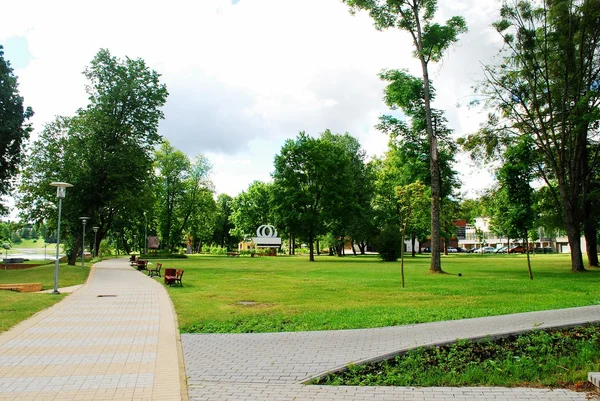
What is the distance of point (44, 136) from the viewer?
41594 millimetres

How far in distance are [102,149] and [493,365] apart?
38757 millimetres

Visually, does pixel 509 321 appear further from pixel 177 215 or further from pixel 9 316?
pixel 177 215

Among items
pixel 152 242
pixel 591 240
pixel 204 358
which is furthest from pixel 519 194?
pixel 152 242

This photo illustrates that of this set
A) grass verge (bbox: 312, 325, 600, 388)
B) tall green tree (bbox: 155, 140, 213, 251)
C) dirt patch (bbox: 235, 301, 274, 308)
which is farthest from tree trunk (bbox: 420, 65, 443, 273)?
tall green tree (bbox: 155, 140, 213, 251)

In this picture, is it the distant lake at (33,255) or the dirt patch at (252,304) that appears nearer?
the dirt patch at (252,304)

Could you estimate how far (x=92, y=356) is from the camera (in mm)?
7527

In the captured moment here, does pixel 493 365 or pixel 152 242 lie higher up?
pixel 152 242

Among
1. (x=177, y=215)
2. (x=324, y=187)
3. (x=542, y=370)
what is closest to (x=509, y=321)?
(x=542, y=370)

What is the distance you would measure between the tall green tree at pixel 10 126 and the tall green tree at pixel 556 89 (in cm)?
3067

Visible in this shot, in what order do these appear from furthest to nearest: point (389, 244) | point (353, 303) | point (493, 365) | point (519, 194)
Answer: point (389, 244) < point (519, 194) < point (353, 303) < point (493, 365)

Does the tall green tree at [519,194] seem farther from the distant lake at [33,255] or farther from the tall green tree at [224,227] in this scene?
the tall green tree at [224,227]

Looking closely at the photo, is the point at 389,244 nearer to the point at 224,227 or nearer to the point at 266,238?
the point at 266,238

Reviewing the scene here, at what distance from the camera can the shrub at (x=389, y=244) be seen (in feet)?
155

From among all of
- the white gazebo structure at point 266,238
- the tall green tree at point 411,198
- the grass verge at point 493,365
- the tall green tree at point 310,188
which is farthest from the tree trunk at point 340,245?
the grass verge at point 493,365
